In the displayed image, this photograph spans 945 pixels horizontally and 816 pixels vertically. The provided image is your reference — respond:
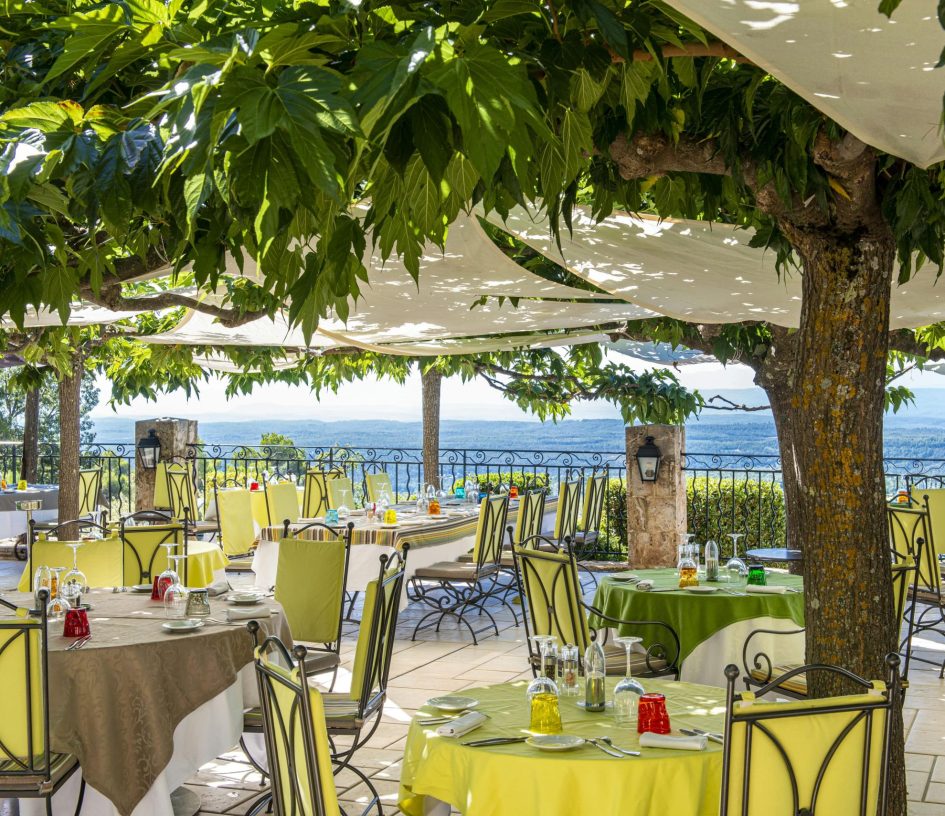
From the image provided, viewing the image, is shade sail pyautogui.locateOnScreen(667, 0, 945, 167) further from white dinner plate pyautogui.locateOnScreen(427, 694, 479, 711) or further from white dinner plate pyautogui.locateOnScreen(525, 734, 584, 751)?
white dinner plate pyautogui.locateOnScreen(427, 694, 479, 711)

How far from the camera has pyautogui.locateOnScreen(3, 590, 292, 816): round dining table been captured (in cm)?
396

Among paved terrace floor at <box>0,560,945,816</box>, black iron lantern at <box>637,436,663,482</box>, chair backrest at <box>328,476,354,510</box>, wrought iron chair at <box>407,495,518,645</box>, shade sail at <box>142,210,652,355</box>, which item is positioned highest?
shade sail at <box>142,210,652,355</box>

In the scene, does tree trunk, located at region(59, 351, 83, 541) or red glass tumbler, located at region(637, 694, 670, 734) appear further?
tree trunk, located at region(59, 351, 83, 541)

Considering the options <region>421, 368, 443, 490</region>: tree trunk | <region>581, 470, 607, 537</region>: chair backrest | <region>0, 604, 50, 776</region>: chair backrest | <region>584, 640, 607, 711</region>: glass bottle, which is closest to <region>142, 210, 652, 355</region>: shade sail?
<region>0, 604, 50, 776</region>: chair backrest

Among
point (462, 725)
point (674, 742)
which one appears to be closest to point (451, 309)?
point (462, 725)

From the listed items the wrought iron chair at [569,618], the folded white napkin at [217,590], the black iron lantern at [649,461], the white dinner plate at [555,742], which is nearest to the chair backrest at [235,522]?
the folded white napkin at [217,590]

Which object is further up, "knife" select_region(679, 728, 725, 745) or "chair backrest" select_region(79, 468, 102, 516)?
"chair backrest" select_region(79, 468, 102, 516)

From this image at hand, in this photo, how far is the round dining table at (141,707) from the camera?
3.96 meters

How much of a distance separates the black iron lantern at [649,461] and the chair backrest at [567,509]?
964 millimetres

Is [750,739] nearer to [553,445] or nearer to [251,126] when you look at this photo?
[251,126]

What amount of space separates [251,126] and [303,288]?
602 mm

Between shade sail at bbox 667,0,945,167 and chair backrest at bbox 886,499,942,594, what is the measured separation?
502cm

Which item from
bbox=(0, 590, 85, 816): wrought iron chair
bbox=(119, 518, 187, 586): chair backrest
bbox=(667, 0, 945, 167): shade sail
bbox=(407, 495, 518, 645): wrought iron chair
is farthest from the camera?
bbox=(407, 495, 518, 645): wrought iron chair

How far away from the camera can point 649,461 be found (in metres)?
10.3
